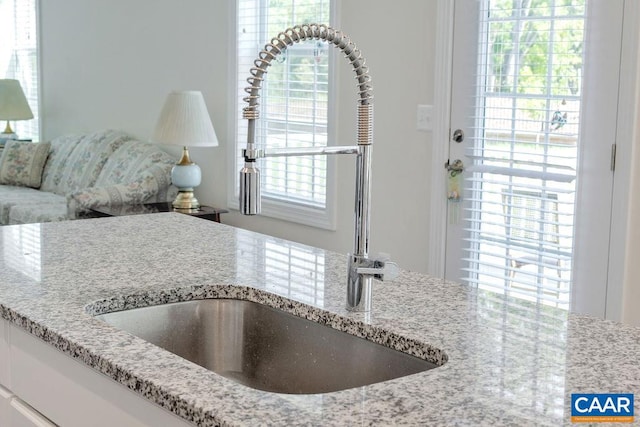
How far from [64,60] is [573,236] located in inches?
197

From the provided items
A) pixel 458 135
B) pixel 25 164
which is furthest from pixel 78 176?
pixel 458 135

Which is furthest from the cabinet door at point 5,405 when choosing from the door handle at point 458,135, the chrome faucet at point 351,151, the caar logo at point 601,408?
the door handle at point 458,135

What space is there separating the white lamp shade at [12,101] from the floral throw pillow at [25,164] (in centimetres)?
40

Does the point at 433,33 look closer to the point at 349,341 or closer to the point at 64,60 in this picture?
the point at 349,341

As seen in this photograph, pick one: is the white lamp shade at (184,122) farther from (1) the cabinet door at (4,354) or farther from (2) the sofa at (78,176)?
(1) the cabinet door at (4,354)

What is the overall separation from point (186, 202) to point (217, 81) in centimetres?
81

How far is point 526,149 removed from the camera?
375 cm

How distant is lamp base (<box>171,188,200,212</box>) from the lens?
17.3 feet

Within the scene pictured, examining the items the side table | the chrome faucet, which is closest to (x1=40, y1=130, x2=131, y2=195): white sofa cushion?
the side table

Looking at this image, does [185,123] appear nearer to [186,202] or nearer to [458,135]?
[186,202]

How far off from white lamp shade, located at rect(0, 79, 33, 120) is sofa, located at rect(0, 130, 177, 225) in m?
0.31

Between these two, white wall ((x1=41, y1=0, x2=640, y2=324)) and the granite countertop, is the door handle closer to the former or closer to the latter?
white wall ((x1=41, y1=0, x2=640, y2=324))

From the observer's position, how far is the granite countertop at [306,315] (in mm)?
1259

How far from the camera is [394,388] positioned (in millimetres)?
1330
